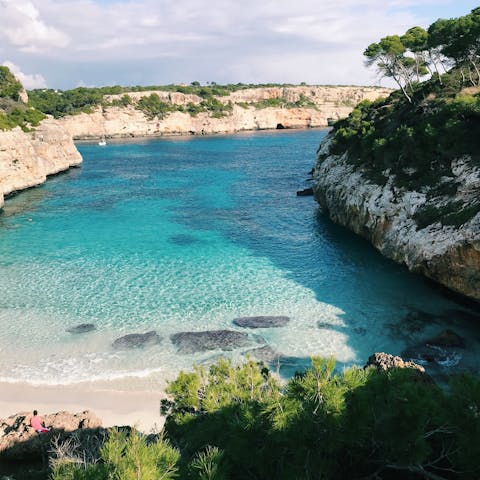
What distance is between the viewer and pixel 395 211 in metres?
26.2

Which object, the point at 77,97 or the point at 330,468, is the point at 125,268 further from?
the point at 77,97

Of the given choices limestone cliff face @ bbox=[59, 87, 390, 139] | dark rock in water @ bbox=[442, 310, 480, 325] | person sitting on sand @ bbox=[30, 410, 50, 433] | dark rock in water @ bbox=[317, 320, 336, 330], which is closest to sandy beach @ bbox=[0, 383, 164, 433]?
person sitting on sand @ bbox=[30, 410, 50, 433]

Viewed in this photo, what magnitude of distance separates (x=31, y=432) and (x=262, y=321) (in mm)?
10718

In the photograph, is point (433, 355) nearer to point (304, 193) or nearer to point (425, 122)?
point (425, 122)

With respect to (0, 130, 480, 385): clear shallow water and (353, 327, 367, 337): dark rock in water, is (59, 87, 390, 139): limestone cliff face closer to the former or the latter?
(0, 130, 480, 385): clear shallow water

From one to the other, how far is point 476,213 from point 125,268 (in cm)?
1887

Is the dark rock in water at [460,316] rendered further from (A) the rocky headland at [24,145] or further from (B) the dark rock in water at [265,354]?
(A) the rocky headland at [24,145]

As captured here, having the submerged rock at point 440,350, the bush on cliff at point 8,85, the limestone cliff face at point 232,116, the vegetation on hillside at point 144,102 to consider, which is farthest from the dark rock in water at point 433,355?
the vegetation on hillside at point 144,102

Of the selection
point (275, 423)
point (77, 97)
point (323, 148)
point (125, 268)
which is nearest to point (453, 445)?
point (275, 423)

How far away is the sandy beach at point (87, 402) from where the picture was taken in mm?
14938

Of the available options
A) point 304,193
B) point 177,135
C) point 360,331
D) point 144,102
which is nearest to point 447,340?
point 360,331

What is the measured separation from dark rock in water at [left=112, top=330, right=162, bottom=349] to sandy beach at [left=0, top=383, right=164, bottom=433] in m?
2.75

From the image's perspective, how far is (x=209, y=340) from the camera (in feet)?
63.6

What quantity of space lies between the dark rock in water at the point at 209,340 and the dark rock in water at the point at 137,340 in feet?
2.49
